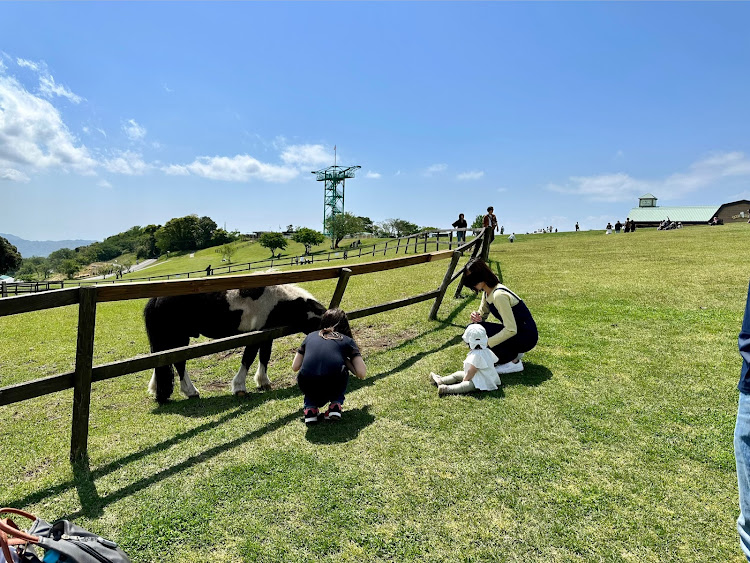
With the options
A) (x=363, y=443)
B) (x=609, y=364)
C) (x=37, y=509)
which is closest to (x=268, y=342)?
(x=363, y=443)

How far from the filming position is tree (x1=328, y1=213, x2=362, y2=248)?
101 m

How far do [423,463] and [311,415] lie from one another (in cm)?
131

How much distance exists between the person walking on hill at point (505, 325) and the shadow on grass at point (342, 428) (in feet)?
6.31

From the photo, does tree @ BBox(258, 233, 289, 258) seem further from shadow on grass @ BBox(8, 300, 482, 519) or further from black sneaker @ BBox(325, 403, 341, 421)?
black sneaker @ BBox(325, 403, 341, 421)

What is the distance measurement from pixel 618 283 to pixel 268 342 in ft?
32.2

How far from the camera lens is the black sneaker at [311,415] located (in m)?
4.25

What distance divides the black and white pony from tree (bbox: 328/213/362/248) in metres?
94.1

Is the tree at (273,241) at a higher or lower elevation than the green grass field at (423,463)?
higher

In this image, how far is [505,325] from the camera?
5273mm

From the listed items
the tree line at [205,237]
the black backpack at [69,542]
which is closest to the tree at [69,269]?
the tree line at [205,237]

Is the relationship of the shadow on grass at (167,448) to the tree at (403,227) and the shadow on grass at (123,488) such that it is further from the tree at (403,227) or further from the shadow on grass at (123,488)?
the tree at (403,227)

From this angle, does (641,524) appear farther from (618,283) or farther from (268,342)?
(618,283)

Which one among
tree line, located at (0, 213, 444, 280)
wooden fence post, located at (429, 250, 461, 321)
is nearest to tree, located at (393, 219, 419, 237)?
tree line, located at (0, 213, 444, 280)

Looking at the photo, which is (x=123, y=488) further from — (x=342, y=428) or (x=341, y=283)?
(x=341, y=283)
